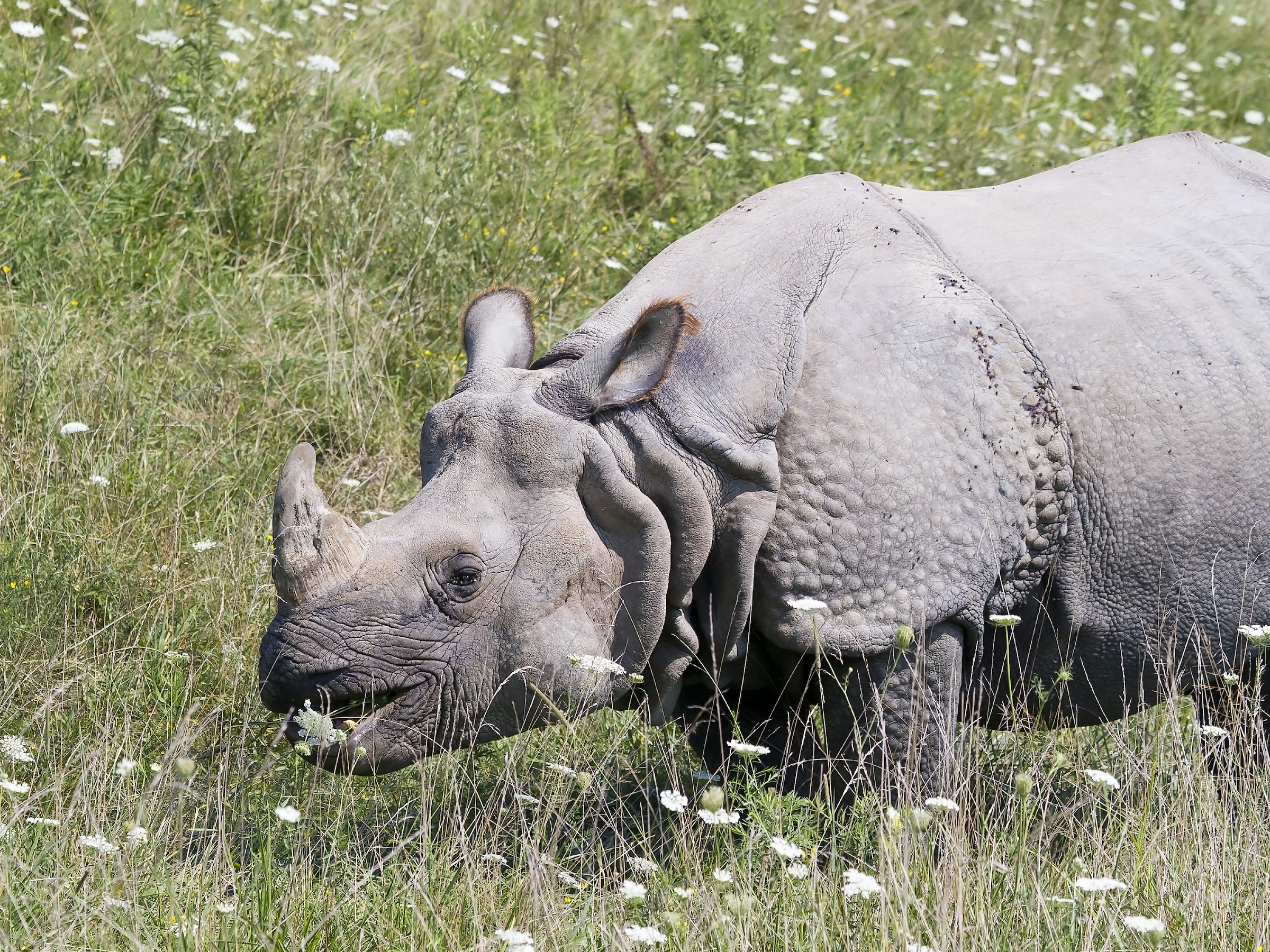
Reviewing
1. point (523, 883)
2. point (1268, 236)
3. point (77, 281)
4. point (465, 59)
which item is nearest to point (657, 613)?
point (523, 883)

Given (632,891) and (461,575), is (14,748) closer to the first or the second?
(461,575)

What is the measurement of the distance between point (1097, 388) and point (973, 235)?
21.9 inches

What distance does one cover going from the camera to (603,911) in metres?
3.53

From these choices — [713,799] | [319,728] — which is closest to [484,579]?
[319,728]

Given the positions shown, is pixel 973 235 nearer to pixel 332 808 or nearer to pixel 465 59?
pixel 332 808

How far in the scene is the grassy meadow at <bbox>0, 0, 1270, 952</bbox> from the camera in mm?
3689

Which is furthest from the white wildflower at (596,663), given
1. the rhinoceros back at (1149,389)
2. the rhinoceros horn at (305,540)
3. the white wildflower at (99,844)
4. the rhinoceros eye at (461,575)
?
the rhinoceros back at (1149,389)

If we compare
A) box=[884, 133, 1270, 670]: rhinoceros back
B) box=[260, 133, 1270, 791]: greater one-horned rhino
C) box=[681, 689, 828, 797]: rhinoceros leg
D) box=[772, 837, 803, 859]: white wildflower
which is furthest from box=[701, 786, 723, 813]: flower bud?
box=[884, 133, 1270, 670]: rhinoceros back

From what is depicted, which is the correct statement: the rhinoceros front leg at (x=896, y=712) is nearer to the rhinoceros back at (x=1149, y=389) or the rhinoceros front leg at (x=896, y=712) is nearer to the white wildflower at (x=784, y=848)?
the rhinoceros back at (x=1149, y=389)

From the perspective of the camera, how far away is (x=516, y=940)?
322cm

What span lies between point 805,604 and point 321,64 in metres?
4.75

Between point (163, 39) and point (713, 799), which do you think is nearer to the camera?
point (713, 799)

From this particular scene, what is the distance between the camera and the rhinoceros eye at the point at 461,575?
3977mm

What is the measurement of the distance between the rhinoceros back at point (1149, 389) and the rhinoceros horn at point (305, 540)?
5.74 ft
